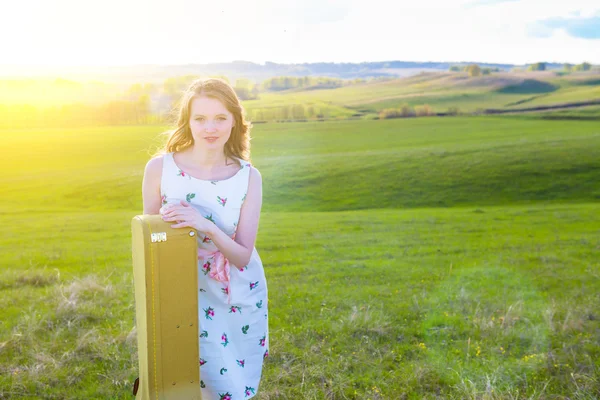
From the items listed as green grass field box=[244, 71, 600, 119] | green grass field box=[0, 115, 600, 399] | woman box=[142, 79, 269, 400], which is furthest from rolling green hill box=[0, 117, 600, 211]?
woman box=[142, 79, 269, 400]

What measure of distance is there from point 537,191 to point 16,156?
29671 millimetres

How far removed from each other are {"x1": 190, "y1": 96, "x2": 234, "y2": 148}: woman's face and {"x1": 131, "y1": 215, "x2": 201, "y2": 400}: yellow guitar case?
0.55m

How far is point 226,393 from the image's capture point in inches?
107

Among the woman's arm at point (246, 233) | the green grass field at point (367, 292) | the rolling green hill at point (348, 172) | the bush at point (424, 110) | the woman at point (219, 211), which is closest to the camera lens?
the woman's arm at point (246, 233)

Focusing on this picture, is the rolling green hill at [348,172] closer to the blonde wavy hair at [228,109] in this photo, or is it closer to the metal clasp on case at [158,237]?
the blonde wavy hair at [228,109]

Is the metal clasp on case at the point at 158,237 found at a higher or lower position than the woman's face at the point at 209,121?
lower

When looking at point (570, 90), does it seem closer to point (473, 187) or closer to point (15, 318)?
point (473, 187)

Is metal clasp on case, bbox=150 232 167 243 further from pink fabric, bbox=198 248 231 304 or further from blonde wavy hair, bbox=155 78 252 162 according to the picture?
blonde wavy hair, bbox=155 78 252 162

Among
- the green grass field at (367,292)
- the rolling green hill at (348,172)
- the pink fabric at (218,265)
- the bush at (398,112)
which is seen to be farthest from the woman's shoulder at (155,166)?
the bush at (398,112)

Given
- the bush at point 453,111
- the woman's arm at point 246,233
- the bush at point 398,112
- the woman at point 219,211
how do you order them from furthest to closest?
the bush at point 453,111
the bush at point 398,112
the woman at point 219,211
the woman's arm at point 246,233

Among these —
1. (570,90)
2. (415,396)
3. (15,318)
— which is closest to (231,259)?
(415,396)

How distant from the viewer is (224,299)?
109 inches

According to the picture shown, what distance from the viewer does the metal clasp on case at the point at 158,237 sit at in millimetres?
2156

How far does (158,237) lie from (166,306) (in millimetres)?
296
